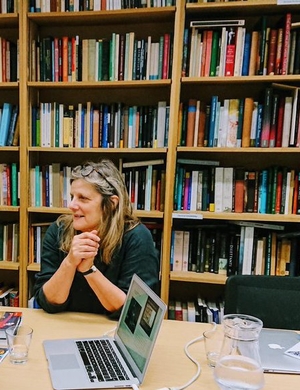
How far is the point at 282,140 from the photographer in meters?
1.99

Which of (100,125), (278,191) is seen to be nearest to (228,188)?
(278,191)

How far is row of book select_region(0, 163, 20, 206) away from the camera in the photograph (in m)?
Answer: 2.22

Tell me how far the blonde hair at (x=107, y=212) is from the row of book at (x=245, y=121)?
0.69m

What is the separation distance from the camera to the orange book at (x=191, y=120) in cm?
206

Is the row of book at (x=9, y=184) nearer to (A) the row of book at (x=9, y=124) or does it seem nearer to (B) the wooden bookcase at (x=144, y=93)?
(B) the wooden bookcase at (x=144, y=93)

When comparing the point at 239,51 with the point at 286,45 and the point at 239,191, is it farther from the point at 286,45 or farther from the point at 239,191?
the point at 239,191

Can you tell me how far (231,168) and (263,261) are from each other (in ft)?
1.96

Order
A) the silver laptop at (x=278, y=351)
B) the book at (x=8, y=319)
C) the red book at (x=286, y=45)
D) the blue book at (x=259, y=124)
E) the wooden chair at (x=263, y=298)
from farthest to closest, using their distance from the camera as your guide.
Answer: the blue book at (x=259, y=124)
the red book at (x=286, y=45)
the wooden chair at (x=263, y=298)
the book at (x=8, y=319)
the silver laptop at (x=278, y=351)

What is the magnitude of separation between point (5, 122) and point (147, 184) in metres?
1.01

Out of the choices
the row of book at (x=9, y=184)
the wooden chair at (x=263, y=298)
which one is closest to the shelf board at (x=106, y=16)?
the row of book at (x=9, y=184)

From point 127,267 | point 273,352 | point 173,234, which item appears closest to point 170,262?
point 173,234

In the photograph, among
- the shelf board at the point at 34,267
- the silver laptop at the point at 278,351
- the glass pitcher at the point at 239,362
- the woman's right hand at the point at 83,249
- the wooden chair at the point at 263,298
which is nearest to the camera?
the glass pitcher at the point at 239,362

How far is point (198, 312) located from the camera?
6.98 ft

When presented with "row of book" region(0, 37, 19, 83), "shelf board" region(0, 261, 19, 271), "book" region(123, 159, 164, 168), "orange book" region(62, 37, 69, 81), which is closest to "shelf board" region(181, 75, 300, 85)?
"book" region(123, 159, 164, 168)
